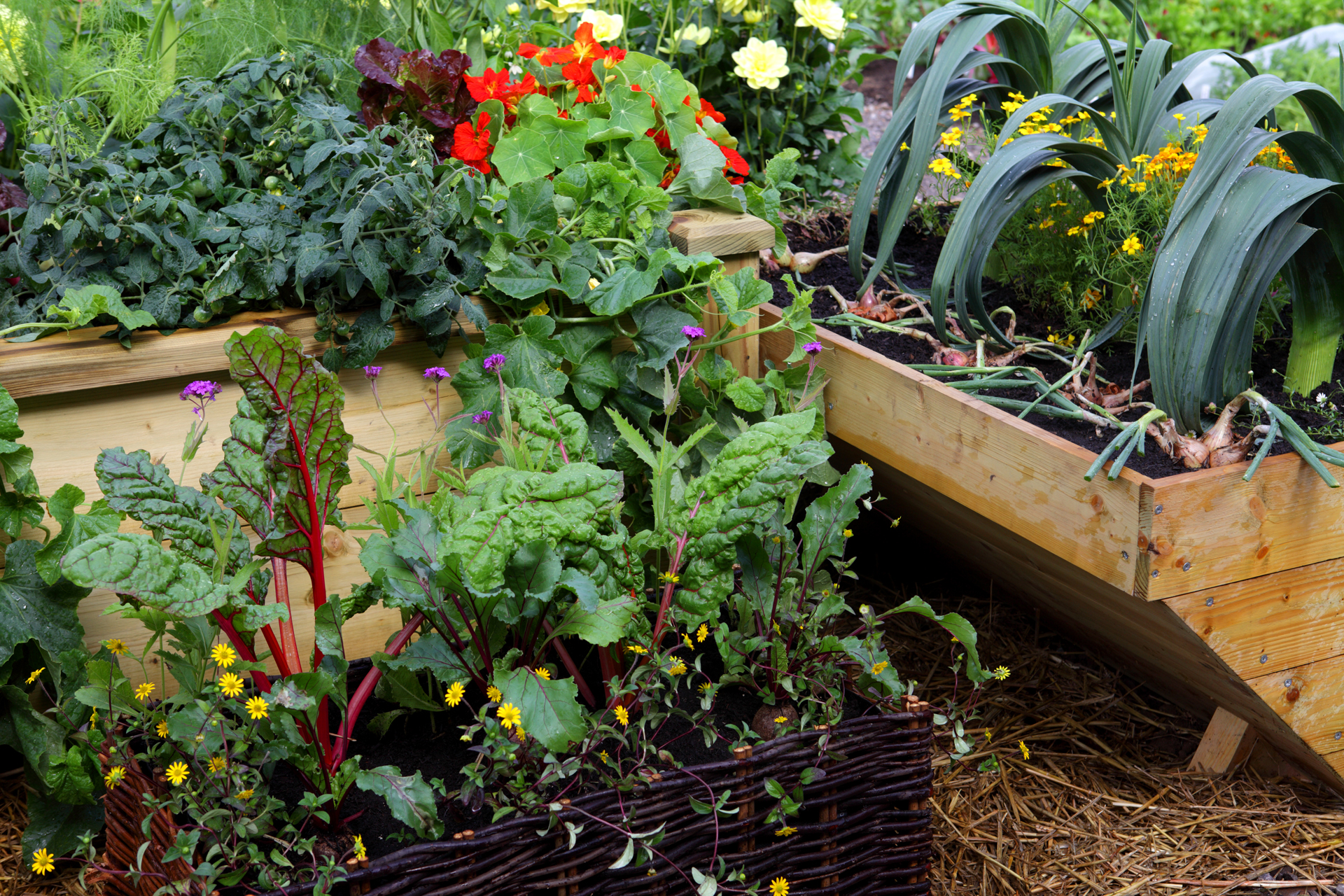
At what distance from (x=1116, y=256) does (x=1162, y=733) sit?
825 millimetres

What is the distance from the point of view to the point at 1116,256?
1657 millimetres

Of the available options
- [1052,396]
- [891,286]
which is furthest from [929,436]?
[891,286]

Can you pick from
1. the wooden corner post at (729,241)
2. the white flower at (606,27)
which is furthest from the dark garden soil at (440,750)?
the white flower at (606,27)

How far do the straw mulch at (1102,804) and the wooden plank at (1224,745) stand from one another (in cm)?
2

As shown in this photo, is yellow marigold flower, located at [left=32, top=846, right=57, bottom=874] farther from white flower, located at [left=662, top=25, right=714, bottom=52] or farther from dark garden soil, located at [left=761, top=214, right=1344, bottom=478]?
white flower, located at [left=662, top=25, right=714, bottom=52]

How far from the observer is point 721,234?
5.22 feet

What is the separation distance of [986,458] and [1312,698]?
56 cm

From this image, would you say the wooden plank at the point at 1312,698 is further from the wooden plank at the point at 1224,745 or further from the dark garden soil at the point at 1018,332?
the dark garden soil at the point at 1018,332

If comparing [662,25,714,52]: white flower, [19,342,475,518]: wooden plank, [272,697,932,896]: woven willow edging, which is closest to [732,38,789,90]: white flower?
[662,25,714,52]: white flower

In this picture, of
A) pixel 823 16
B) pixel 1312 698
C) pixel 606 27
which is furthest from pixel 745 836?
pixel 823 16

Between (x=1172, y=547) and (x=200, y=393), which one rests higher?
(x=200, y=393)

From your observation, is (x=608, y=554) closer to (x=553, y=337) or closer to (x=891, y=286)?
(x=553, y=337)

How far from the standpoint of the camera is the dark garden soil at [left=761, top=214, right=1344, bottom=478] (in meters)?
1.39

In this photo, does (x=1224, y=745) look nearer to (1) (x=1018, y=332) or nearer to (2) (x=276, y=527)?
(1) (x=1018, y=332)
